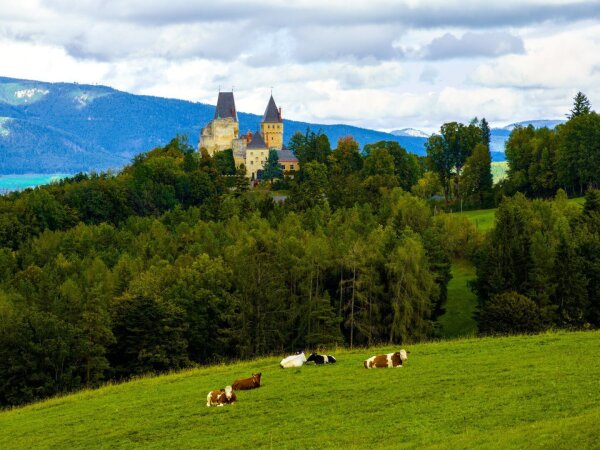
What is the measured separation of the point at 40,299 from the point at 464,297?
4451 cm

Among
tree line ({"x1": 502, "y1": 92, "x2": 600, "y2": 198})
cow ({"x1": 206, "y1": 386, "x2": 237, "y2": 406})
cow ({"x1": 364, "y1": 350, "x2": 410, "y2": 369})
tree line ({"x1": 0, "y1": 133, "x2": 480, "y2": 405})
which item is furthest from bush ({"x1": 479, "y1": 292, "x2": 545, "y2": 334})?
tree line ({"x1": 502, "y1": 92, "x2": 600, "y2": 198})

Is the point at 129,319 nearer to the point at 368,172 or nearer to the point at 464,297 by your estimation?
the point at 464,297

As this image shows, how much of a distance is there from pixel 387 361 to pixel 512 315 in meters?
36.7

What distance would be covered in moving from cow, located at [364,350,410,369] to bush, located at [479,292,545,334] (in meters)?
35.0

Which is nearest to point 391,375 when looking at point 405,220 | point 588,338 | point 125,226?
point 588,338

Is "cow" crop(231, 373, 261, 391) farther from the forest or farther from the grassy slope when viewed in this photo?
the grassy slope

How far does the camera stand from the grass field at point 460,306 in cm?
8726

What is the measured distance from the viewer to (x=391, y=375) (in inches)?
1430

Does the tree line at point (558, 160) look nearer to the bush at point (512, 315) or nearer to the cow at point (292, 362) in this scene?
the bush at point (512, 315)

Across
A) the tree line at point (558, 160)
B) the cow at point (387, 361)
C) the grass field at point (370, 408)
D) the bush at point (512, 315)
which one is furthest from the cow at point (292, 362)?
the tree line at point (558, 160)

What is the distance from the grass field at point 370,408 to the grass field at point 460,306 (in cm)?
4309

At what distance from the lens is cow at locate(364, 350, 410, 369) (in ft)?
126

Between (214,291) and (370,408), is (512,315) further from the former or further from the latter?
A: (370,408)

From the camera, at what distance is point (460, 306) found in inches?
3733
